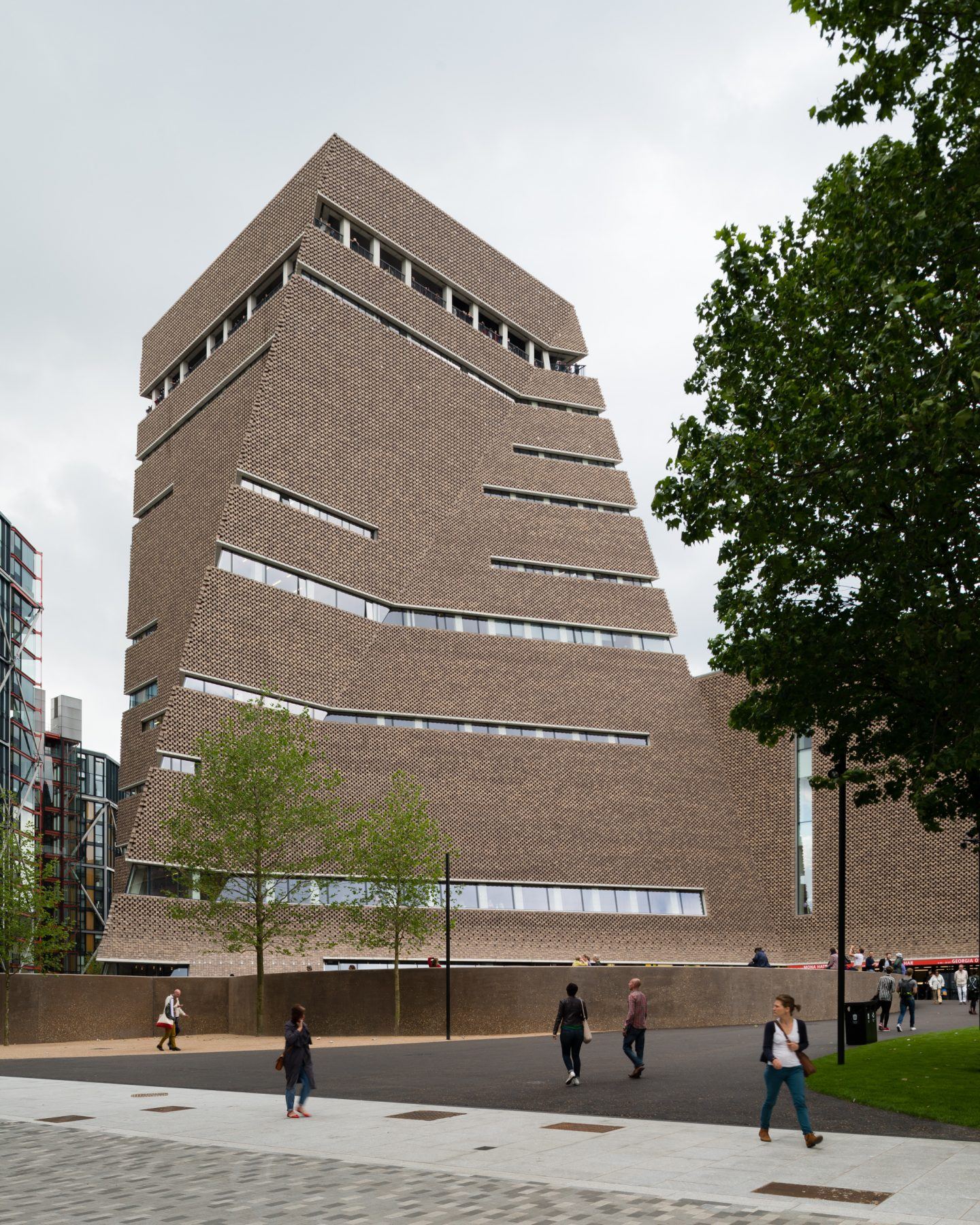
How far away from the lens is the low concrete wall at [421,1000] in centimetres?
3644

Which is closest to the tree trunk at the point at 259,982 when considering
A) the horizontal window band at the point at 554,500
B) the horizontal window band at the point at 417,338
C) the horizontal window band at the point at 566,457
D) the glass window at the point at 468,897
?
the glass window at the point at 468,897

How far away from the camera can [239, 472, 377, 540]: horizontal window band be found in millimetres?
52312

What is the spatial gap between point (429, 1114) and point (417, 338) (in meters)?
49.5

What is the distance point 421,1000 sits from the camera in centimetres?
3647

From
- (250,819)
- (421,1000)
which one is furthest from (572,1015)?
(250,819)

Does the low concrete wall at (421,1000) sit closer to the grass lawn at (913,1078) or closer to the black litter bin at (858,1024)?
the black litter bin at (858,1024)

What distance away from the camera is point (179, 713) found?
158 ft

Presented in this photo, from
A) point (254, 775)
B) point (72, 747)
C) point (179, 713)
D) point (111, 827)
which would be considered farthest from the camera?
point (111, 827)

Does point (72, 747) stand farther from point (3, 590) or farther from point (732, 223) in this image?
point (732, 223)

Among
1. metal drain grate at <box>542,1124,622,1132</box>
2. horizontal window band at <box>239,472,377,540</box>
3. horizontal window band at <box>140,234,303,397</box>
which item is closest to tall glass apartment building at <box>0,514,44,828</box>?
horizontal window band at <box>140,234,303,397</box>

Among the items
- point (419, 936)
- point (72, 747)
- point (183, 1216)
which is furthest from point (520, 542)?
point (72, 747)

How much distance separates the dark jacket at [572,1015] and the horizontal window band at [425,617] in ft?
111

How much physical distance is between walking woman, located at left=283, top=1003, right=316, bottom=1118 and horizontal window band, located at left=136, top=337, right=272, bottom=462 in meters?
41.7

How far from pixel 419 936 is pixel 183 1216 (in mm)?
32523
